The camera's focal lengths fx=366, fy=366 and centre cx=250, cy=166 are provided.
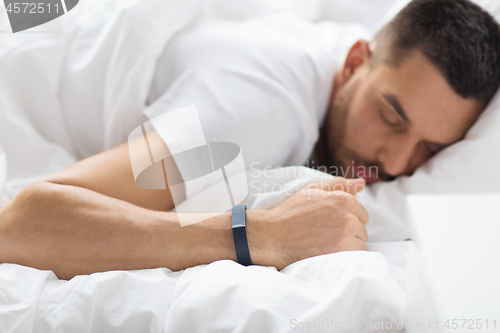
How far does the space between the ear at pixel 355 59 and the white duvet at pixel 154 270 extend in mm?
334

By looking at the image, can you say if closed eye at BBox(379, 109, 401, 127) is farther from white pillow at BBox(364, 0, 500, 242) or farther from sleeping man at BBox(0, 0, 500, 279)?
white pillow at BBox(364, 0, 500, 242)

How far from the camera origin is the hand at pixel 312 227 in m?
0.61

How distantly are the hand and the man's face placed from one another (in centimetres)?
24

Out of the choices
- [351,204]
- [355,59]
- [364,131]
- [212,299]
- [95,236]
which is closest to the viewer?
[212,299]

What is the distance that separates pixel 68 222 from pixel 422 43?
0.85 metres

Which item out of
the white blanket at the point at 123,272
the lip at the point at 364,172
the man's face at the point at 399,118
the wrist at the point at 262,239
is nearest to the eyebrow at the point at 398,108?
the man's face at the point at 399,118

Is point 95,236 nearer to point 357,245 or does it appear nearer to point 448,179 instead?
point 357,245

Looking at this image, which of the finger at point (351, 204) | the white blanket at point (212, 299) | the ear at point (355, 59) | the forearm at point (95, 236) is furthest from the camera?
the ear at point (355, 59)

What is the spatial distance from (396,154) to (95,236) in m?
0.67

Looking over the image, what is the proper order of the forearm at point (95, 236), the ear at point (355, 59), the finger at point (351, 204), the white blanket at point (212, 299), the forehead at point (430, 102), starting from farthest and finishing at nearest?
the ear at point (355, 59) < the forehead at point (430, 102) < the finger at point (351, 204) < the forearm at point (95, 236) < the white blanket at point (212, 299)

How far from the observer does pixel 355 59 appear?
1.03m

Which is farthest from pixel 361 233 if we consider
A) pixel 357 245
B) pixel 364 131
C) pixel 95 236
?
pixel 95 236

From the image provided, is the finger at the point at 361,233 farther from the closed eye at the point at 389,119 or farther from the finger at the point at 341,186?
the closed eye at the point at 389,119

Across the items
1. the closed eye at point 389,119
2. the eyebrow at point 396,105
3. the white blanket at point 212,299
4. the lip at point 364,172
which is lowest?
the lip at point 364,172
